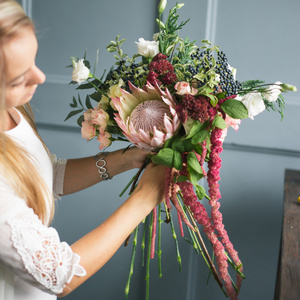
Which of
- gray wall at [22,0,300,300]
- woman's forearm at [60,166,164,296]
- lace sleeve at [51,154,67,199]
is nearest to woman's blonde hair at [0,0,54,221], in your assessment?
woman's forearm at [60,166,164,296]

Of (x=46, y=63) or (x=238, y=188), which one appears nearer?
(x=238, y=188)

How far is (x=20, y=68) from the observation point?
74cm

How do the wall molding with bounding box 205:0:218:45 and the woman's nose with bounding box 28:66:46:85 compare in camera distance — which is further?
the wall molding with bounding box 205:0:218:45

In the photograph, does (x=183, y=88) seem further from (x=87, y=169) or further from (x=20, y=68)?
(x=87, y=169)

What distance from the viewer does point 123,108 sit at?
0.92 meters

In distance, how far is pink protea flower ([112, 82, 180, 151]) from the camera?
846 millimetres

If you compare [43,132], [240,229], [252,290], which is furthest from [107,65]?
[252,290]

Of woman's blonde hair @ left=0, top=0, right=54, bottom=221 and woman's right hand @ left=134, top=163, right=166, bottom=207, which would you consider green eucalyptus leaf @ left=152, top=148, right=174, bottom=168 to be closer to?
woman's right hand @ left=134, top=163, right=166, bottom=207

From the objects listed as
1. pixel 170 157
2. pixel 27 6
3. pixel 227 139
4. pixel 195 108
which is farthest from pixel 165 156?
pixel 27 6

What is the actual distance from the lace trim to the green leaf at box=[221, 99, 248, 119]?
416 millimetres

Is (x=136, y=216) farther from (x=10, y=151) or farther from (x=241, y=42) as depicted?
(x=241, y=42)

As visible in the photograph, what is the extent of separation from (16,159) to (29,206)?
0.34ft

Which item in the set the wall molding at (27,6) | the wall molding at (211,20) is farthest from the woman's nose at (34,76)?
the wall molding at (27,6)

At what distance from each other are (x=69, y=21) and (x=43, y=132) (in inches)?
20.7
